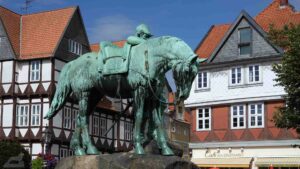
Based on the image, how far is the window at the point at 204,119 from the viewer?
33969 millimetres

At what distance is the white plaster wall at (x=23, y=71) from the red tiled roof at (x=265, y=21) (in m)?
11.2

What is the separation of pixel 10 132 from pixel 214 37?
14.7 metres

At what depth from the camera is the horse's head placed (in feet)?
24.6

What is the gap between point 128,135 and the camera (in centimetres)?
4406

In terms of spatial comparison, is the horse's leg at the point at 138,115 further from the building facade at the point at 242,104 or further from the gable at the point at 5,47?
the gable at the point at 5,47

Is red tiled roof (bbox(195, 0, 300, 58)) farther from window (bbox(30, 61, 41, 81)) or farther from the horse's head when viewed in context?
the horse's head

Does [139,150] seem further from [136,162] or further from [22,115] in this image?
[22,115]

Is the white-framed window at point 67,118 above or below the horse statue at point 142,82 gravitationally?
below

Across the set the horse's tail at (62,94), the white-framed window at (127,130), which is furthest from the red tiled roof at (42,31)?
the horse's tail at (62,94)

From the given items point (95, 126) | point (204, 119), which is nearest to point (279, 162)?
point (204, 119)

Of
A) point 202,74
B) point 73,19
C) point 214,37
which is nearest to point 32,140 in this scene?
point 73,19

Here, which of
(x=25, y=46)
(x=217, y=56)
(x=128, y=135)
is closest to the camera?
(x=217, y=56)

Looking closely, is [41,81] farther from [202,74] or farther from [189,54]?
[189,54]

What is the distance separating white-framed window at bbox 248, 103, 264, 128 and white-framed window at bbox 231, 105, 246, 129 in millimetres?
419
